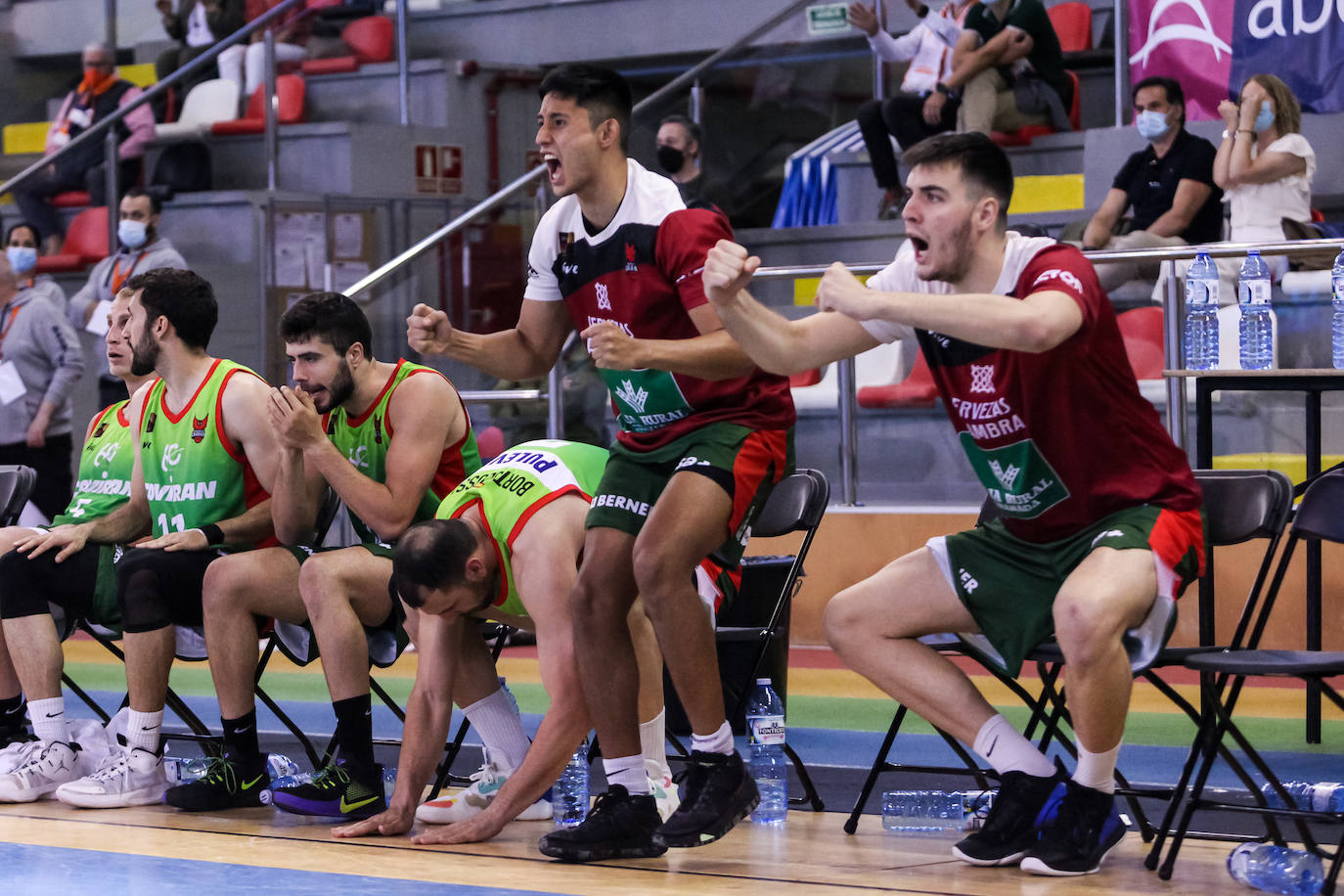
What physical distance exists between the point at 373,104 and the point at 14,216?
8.08 ft

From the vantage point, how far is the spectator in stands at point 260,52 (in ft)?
36.9

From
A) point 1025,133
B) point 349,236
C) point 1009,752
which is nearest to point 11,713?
point 1009,752

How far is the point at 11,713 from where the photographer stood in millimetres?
5363

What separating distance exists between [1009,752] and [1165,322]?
3187 millimetres

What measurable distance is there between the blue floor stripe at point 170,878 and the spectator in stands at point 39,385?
502 cm

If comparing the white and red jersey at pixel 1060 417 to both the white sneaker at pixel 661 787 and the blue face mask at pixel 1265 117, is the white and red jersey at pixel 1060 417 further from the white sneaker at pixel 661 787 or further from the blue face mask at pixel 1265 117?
the blue face mask at pixel 1265 117

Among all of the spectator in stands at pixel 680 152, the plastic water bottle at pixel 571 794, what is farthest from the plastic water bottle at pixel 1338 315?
the spectator in stands at pixel 680 152

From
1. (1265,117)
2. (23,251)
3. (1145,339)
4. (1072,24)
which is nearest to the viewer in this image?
(1145,339)

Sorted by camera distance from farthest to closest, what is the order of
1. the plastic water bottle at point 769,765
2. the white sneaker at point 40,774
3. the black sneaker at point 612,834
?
1. the white sneaker at point 40,774
2. the plastic water bottle at point 769,765
3. the black sneaker at point 612,834

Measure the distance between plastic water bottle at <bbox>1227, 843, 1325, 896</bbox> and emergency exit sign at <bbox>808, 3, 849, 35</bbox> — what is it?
22.4ft

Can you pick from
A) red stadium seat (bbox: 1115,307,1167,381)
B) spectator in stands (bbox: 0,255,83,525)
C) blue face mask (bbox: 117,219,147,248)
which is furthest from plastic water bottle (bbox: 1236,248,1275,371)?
blue face mask (bbox: 117,219,147,248)

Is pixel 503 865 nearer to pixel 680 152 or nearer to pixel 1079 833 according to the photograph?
Answer: pixel 1079 833

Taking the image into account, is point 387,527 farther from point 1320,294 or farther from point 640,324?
point 1320,294

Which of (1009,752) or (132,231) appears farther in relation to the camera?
(132,231)
